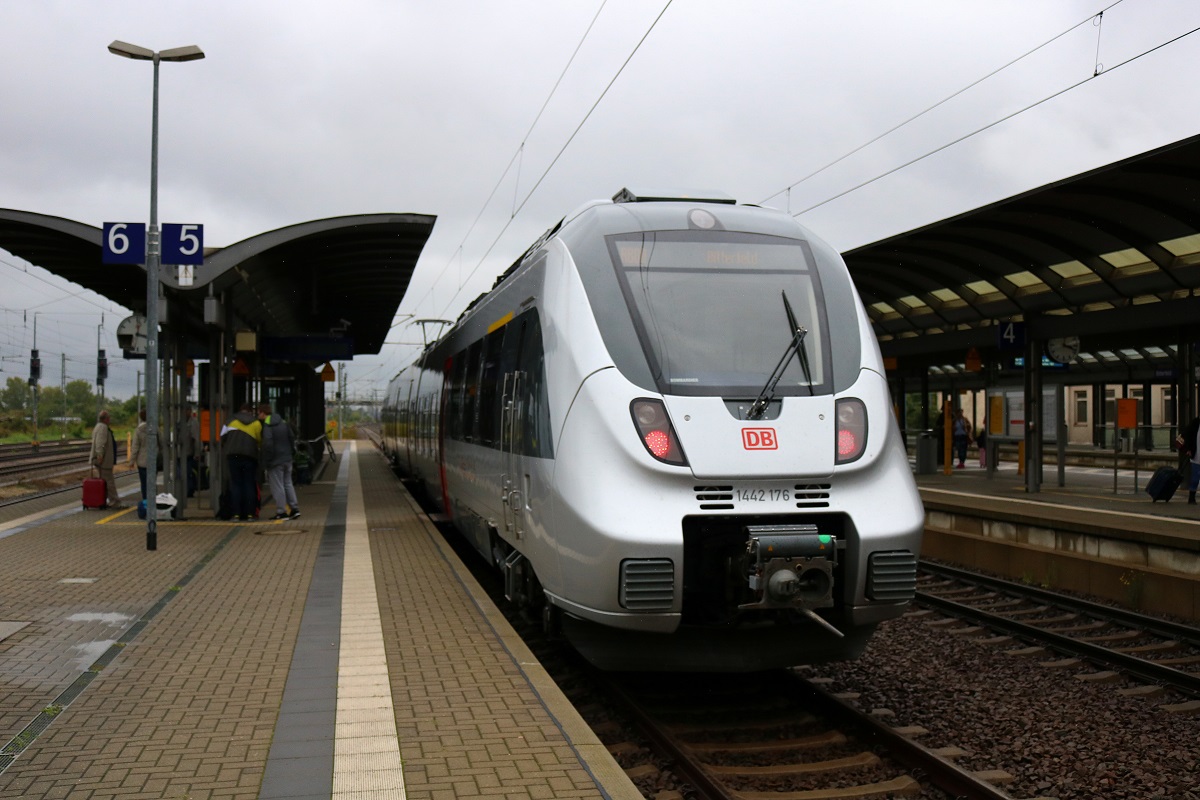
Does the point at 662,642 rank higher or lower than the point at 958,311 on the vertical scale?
lower

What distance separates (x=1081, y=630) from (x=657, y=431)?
17.7 ft

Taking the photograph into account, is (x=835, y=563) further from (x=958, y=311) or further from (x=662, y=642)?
(x=958, y=311)

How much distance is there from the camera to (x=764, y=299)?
695cm

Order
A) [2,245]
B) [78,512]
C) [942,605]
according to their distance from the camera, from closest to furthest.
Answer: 1. [942,605]
2. [2,245]
3. [78,512]

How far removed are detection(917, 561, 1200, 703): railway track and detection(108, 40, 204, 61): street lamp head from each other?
34.3 ft

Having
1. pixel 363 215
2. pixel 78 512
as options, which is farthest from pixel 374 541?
pixel 78 512

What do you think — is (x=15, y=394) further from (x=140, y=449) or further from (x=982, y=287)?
(x=982, y=287)

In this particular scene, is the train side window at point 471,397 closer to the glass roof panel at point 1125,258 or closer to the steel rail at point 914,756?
the steel rail at point 914,756

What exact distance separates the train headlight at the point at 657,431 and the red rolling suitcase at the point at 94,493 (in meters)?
13.7

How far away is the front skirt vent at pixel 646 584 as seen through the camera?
19.3ft

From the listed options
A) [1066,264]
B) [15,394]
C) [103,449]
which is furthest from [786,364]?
[15,394]

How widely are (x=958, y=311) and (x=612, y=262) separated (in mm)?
13461

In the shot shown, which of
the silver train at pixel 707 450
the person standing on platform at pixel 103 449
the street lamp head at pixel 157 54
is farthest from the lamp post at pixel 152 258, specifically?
the silver train at pixel 707 450

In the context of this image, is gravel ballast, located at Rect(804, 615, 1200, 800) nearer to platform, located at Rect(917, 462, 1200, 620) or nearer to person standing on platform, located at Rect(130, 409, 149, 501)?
platform, located at Rect(917, 462, 1200, 620)
